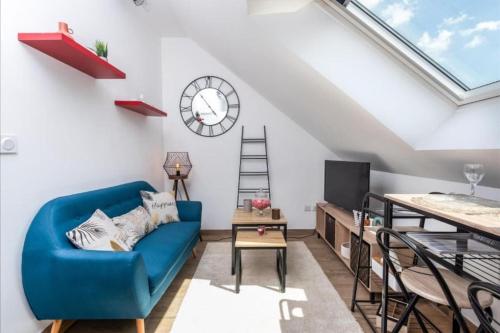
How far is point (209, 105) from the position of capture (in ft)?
12.7

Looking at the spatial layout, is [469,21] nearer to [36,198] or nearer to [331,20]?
[331,20]

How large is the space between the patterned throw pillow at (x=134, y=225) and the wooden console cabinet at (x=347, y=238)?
1844 millimetres

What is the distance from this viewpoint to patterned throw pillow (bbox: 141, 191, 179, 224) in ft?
8.82

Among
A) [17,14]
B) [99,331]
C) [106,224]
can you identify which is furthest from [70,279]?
[17,14]

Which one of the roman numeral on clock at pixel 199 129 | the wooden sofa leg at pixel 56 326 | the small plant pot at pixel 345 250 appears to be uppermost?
the roman numeral on clock at pixel 199 129

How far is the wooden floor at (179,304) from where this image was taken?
1.79 metres

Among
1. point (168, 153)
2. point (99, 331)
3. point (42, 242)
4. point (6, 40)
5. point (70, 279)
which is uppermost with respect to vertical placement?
point (6, 40)

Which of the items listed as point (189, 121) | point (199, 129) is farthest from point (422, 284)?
point (189, 121)

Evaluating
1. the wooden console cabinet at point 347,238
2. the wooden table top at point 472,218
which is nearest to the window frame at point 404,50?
the wooden table top at point 472,218

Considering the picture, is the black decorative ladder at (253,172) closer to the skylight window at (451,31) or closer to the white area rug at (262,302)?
the white area rug at (262,302)

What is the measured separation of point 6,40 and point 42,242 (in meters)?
1.19

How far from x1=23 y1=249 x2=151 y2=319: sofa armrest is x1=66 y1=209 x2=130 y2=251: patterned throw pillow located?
0.12 metres

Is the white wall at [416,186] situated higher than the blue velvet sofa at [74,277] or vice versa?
the white wall at [416,186]

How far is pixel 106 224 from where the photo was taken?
1.82 metres
